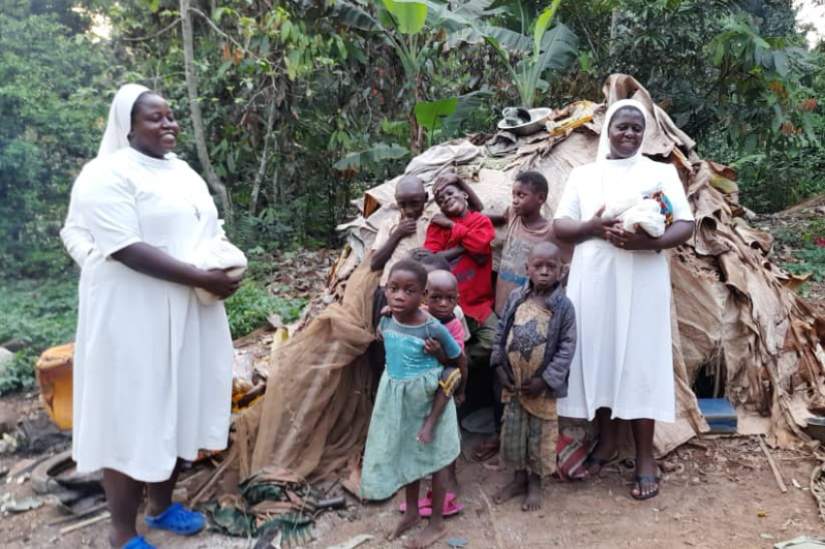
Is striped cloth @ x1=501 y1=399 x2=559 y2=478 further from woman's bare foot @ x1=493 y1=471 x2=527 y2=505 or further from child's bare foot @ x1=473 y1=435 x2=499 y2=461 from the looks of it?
child's bare foot @ x1=473 y1=435 x2=499 y2=461

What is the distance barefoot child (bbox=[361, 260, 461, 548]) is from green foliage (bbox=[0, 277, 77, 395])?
147 inches

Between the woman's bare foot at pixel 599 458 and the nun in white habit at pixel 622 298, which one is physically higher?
the nun in white habit at pixel 622 298

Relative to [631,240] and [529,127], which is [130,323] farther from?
[529,127]

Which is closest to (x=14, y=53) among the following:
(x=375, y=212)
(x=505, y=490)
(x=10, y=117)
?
(x=10, y=117)

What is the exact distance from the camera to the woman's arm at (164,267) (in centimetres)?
264

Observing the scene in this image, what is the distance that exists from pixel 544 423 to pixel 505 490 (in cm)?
46

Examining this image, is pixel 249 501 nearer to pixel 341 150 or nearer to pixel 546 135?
pixel 546 135

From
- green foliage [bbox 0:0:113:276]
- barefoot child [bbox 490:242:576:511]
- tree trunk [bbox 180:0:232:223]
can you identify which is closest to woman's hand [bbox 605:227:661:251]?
barefoot child [bbox 490:242:576:511]

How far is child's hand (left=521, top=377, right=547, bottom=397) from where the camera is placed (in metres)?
3.15

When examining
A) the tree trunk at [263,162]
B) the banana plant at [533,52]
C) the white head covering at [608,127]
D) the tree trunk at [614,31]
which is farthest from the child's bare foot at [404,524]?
the tree trunk at [614,31]

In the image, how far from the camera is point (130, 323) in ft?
8.86

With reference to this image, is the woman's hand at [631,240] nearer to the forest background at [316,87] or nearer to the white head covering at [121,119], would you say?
the white head covering at [121,119]

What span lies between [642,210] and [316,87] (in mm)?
6624

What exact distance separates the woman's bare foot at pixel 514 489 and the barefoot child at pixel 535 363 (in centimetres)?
2
